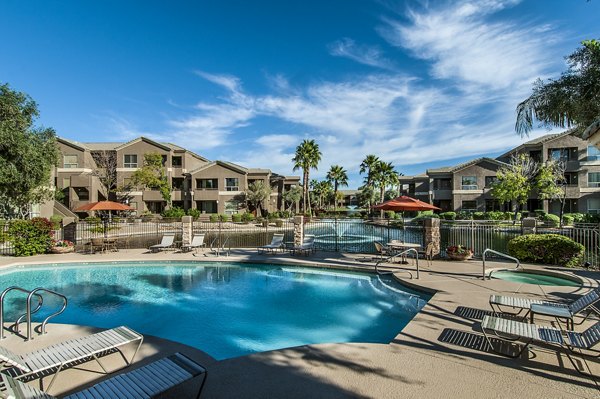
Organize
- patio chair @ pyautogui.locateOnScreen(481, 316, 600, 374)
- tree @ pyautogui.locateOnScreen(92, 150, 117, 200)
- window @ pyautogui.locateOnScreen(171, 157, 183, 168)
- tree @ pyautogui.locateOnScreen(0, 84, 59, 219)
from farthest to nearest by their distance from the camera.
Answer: window @ pyautogui.locateOnScreen(171, 157, 183, 168)
tree @ pyautogui.locateOnScreen(92, 150, 117, 200)
tree @ pyautogui.locateOnScreen(0, 84, 59, 219)
patio chair @ pyautogui.locateOnScreen(481, 316, 600, 374)

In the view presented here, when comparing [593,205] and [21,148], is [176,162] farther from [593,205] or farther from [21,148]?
[593,205]

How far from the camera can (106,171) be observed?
43156 millimetres

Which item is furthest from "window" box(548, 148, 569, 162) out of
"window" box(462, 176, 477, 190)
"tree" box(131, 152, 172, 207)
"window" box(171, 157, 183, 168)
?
"tree" box(131, 152, 172, 207)

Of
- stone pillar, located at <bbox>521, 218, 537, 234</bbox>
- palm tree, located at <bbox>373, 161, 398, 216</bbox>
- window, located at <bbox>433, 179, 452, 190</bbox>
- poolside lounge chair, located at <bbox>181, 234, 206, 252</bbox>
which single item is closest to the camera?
stone pillar, located at <bbox>521, 218, 537, 234</bbox>

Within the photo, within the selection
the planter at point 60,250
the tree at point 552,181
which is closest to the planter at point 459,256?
the planter at point 60,250

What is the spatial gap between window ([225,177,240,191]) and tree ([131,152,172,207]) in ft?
24.5

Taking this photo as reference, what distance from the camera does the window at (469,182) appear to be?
43.8m

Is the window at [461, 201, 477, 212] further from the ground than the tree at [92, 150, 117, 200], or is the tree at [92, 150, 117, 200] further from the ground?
the tree at [92, 150, 117, 200]

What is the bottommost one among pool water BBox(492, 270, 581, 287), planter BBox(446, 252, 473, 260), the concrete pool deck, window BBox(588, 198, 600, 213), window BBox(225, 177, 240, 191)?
pool water BBox(492, 270, 581, 287)

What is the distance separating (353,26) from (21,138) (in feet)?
63.9

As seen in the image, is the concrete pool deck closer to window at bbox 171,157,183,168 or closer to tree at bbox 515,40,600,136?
tree at bbox 515,40,600,136

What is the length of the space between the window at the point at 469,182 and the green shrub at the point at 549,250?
1336 inches

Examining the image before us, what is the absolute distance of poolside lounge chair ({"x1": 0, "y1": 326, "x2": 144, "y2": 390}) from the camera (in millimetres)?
3799

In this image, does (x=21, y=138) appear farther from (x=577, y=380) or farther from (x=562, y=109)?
(x=562, y=109)
